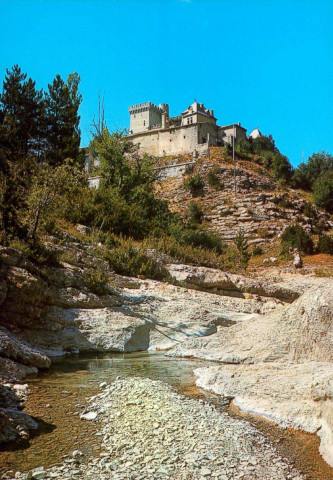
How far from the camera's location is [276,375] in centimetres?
579

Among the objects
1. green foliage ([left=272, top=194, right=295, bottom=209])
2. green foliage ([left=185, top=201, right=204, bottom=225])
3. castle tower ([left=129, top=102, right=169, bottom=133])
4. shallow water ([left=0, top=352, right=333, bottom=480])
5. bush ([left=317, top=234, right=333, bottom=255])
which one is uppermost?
castle tower ([left=129, top=102, right=169, bottom=133])

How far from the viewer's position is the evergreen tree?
1033 inches

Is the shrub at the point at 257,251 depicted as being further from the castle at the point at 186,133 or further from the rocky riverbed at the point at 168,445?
the rocky riverbed at the point at 168,445

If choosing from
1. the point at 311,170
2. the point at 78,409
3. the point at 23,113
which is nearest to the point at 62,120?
the point at 23,113

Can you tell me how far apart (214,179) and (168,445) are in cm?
4556

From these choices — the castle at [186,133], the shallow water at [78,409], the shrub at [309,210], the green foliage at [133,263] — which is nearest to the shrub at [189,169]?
the castle at [186,133]

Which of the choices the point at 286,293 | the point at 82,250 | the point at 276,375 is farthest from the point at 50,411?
the point at 286,293

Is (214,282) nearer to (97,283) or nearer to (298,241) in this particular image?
(97,283)

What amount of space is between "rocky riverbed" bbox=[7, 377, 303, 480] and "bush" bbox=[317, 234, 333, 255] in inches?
1246

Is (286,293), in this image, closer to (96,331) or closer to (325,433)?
(96,331)

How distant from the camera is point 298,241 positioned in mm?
34594

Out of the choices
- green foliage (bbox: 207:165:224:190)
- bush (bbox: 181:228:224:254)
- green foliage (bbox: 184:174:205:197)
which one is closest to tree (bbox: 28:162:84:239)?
bush (bbox: 181:228:224:254)

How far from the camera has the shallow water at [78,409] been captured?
12.7ft

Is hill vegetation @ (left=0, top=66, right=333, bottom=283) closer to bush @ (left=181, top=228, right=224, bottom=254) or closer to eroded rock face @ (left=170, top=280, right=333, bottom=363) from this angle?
bush @ (left=181, top=228, right=224, bottom=254)
